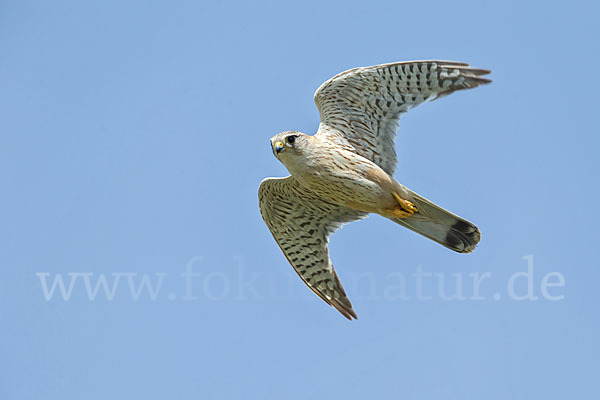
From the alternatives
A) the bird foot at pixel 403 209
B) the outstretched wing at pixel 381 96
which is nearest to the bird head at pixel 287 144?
the outstretched wing at pixel 381 96

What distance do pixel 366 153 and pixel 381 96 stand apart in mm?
697

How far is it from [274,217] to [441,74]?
290cm

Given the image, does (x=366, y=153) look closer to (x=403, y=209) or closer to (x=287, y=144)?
(x=403, y=209)

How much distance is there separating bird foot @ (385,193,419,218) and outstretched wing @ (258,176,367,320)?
84 cm

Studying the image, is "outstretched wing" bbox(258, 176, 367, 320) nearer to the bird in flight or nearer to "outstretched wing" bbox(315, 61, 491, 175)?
the bird in flight

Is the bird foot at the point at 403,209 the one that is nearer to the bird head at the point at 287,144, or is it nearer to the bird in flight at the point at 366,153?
the bird in flight at the point at 366,153

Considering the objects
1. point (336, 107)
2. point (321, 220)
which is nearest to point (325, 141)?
point (336, 107)

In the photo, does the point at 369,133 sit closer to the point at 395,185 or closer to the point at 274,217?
the point at 395,185

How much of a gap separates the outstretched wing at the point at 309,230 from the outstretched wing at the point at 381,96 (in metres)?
0.99

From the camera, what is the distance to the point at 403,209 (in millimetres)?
10219

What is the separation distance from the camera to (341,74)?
10102 mm

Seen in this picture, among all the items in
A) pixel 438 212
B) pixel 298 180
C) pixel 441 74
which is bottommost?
pixel 438 212

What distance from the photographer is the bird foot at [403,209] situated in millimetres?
10156

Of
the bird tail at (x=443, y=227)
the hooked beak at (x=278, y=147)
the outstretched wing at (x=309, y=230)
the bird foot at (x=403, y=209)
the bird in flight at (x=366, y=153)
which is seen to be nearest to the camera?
the hooked beak at (x=278, y=147)
